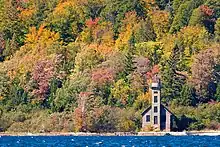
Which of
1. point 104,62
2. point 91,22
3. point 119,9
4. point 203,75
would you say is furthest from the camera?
point 119,9

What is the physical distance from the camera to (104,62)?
148m

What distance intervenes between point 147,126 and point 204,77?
44.8ft

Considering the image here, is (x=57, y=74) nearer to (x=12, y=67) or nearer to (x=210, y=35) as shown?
(x=12, y=67)

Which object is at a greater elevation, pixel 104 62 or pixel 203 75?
pixel 104 62

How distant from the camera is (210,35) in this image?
160 metres

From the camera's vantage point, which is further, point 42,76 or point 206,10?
point 206,10

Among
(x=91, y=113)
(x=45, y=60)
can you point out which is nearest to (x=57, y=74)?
(x=45, y=60)

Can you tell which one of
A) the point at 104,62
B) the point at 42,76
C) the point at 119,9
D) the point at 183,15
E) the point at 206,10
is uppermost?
the point at 119,9

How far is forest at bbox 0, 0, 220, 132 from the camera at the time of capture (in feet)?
429

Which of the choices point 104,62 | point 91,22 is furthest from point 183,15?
point 104,62

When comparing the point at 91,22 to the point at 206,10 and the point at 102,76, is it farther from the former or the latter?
the point at 102,76

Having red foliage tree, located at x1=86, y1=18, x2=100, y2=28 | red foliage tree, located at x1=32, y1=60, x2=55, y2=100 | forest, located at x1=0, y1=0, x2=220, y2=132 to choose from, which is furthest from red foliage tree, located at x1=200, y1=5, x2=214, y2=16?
red foliage tree, located at x1=32, y1=60, x2=55, y2=100

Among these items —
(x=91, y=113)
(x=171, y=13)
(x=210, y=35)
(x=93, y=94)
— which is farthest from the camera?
(x=171, y=13)

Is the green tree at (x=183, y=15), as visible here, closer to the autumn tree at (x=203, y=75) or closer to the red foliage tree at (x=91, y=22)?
the red foliage tree at (x=91, y=22)
